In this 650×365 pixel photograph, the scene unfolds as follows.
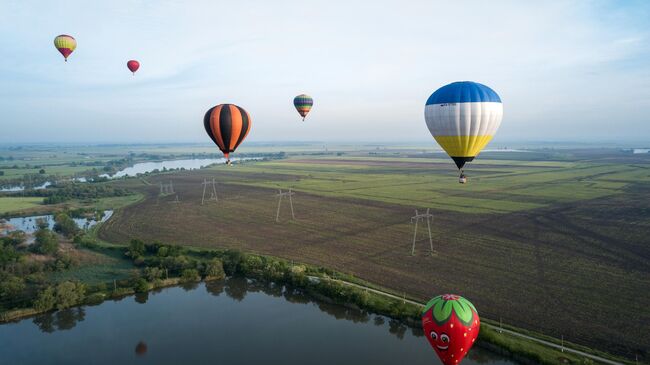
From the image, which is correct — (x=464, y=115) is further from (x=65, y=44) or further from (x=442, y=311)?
(x=65, y=44)

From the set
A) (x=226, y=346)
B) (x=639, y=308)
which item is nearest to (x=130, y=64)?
(x=226, y=346)

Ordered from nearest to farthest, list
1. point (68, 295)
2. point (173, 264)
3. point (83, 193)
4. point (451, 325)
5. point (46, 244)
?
point (451, 325), point (68, 295), point (173, 264), point (46, 244), point (83, 193)

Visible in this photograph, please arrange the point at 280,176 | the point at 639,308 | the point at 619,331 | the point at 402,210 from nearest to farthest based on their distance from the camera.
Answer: the point at 619,331 → the point at 639,308 → the point at 402,210 → the point at 280,176

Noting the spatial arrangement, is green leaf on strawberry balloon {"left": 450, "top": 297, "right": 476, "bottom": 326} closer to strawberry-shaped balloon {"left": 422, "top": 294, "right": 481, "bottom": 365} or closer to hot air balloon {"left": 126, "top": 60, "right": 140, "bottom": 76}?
strawberry-shaped balloon {"left": 422, "top": 294, "right": 481, "bottom": 365}

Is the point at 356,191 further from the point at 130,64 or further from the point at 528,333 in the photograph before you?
the point at 528,333

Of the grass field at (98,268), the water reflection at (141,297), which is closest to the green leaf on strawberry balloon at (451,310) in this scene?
the water reflection at (141,297)

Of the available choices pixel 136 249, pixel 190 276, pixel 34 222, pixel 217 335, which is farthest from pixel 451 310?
pixel 34 222
